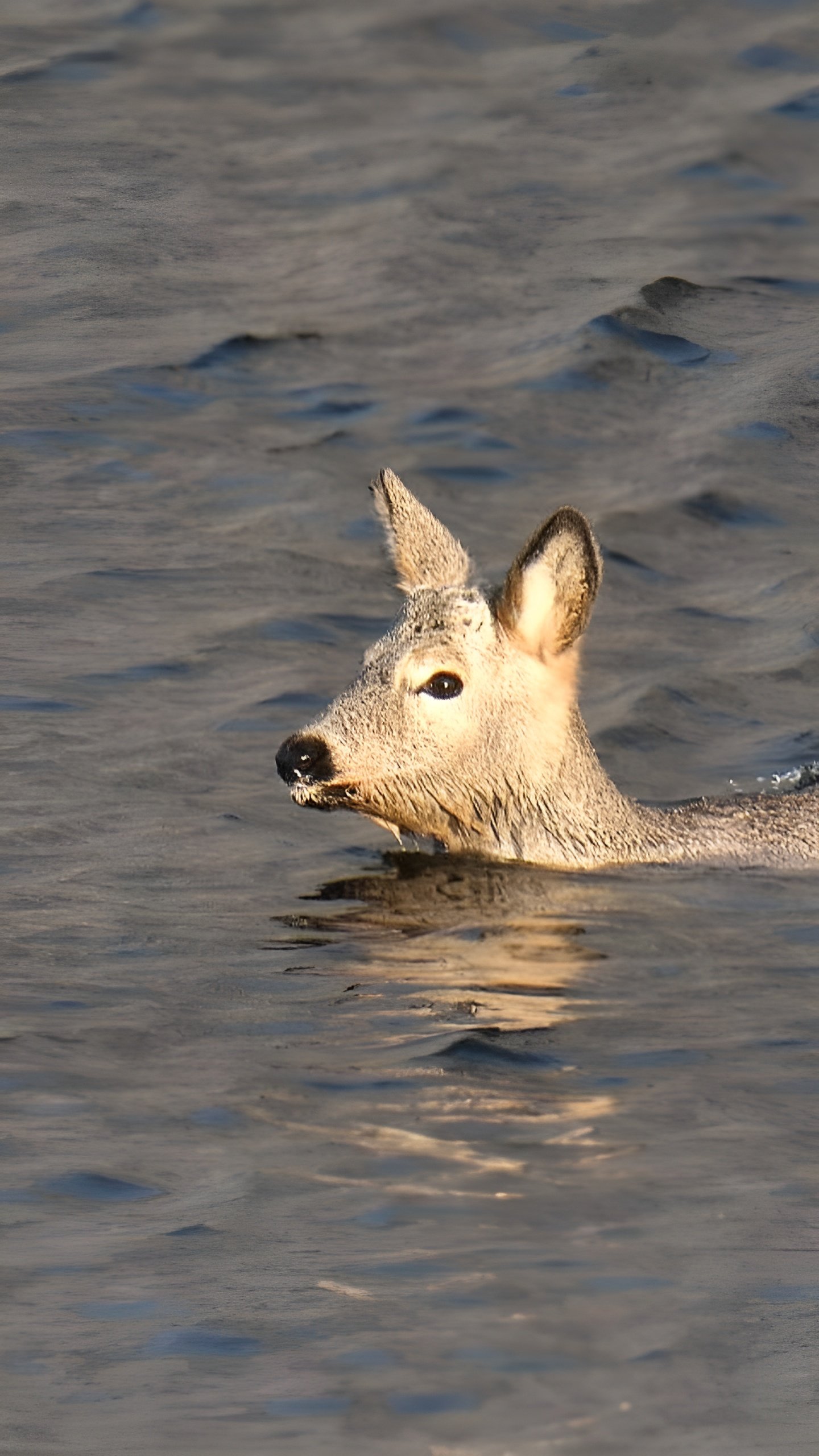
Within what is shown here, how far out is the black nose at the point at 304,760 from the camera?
33.2ft

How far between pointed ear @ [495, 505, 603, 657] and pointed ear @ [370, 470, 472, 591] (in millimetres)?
628

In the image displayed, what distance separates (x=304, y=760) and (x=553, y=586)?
127 cm

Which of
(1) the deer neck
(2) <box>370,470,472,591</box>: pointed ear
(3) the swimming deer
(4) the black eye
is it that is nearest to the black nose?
(3) the swimming deer

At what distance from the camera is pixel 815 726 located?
13727mm

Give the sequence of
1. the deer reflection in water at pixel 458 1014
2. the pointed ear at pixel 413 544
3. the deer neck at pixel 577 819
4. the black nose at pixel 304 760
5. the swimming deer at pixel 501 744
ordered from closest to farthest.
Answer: the deer reflection in water at pixel 458 1014
the black nose at pixel 304 760
the swimming deer at pixel 501 744
the deer neck at pixel 577 819
the pointed ear at pixel 413 544

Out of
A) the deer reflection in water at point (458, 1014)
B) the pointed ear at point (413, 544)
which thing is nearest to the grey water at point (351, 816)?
the deer reflection in water at point (458, 1014)

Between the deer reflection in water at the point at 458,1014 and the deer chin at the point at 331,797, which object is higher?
the deer chin at the point at 331,797

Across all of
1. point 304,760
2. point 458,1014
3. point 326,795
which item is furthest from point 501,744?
point 458,1014

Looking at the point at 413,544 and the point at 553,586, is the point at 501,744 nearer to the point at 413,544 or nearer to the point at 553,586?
the point at 553,586

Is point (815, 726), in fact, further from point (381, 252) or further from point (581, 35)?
point (581, 35)

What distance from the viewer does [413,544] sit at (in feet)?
36.9

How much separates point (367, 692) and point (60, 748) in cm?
218

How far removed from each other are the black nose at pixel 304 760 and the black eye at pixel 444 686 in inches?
21.7

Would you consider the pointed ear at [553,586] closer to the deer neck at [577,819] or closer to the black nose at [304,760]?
the deer neck at [577,819]
